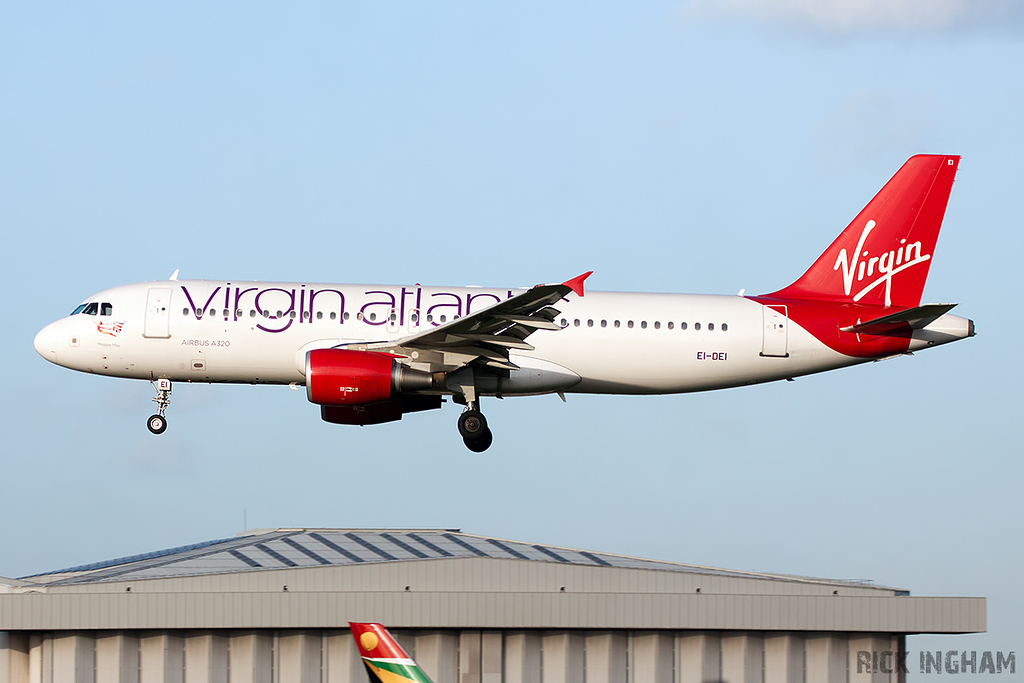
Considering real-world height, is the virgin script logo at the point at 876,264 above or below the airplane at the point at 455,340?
above

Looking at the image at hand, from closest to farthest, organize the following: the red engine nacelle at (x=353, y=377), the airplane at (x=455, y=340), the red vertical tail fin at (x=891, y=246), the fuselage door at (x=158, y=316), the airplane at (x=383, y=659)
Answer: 1. the airplane at (x=383, y=659)
2. the red engine nacelle at (x=353, y=377)
3. the airplane at (x=455, y=340)
4. the fuselage door at (x=158, y=316)
5. the red vertical tail fin at (x=891, y=246)

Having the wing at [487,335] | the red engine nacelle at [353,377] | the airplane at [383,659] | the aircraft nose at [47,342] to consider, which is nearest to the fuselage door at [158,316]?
the aircraft nose at [47,342]

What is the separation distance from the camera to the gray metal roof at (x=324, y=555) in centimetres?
4394

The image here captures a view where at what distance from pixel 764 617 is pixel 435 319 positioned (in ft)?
A: 44.6

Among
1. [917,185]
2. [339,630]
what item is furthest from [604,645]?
[917,185]

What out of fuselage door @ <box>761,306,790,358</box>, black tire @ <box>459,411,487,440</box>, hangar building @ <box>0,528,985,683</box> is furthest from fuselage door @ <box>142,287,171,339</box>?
fuselage door @ <box>761,306,790,358</box>

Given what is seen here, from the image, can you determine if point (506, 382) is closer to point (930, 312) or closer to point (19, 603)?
point (930, 312)

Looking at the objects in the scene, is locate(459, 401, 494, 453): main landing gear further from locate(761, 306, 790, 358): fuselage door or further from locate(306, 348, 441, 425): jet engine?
locate(761, 306, 790, 358): fuselage door

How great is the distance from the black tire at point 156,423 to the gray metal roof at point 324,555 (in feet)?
15.9

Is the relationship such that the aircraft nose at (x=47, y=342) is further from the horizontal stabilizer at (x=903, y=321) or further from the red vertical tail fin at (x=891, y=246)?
the horizontal stabilizer at (x=903, y=321)

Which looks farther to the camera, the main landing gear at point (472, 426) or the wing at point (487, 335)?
the main landing gear at point (472, 426)

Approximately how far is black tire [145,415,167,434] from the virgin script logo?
1982 cm

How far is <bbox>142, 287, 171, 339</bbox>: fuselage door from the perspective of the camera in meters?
38.7

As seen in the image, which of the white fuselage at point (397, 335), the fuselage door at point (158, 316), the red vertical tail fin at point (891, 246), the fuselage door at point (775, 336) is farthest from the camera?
the red vertical tail fin at point (891, 246)
